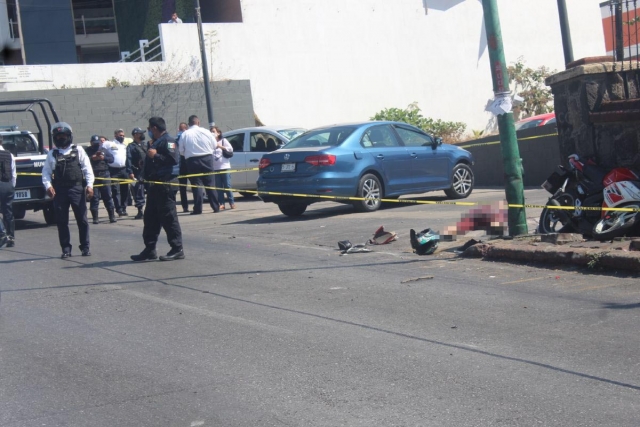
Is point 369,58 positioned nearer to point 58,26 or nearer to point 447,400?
point 58,26

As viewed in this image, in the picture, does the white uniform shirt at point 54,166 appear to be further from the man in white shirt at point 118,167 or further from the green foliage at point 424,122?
the green foliage at point 424,122

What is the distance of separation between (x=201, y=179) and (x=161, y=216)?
573cm

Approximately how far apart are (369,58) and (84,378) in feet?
88.1

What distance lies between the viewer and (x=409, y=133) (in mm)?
15609

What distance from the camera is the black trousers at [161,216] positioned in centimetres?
1074

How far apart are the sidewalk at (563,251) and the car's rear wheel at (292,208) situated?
16.1ft

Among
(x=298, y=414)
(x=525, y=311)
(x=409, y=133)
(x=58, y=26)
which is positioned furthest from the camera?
(x=58, y=26)

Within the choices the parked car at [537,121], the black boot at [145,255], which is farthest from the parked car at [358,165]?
the parked car at [537,121]

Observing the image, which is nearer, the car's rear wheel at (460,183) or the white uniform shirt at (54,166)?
the white uniform shirt at (54,166)

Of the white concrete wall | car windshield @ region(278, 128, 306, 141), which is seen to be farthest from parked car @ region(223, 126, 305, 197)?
the white concrete wall

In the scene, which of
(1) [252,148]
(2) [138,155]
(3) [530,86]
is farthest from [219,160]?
(3) [530,86]

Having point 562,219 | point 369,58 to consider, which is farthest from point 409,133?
point 369,58

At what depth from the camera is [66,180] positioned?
11.4m

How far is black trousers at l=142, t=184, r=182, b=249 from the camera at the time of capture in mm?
10742
